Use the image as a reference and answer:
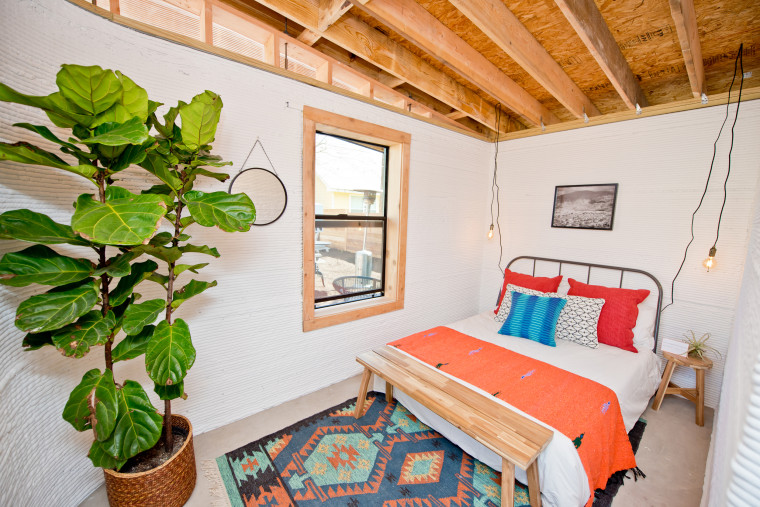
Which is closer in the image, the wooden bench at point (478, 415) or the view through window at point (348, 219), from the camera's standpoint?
the wooden bench at point (478, 415)

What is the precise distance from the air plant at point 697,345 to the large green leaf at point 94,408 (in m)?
3.50

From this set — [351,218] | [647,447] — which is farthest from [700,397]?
[351,218]

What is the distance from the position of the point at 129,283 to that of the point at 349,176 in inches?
69.3

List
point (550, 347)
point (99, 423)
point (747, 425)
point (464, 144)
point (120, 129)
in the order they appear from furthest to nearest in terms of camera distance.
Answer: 1. point (464, 144)
2. point (550, 347)
3. point (99, 423)
4. point (120, 129)
5. point (747, 425)

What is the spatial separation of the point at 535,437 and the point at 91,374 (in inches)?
73.9

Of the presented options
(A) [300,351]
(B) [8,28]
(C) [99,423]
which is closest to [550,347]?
(A) [300,351]

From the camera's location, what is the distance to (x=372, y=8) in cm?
158

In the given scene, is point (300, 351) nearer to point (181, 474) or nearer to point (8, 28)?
point (181, 474)

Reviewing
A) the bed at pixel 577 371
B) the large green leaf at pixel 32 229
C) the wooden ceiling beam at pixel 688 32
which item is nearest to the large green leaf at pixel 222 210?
the large green leaf at pixel 32 229

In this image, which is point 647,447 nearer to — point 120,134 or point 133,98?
point 120,134

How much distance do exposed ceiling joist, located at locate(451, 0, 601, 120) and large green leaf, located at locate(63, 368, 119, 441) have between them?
2245 millimetres

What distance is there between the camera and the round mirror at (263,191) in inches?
75.2

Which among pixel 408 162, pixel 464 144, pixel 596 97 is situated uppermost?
pixel 596 97

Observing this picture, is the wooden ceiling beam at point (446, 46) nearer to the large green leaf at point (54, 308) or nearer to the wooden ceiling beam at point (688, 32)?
the wooden ceiling beam at point (688, 32)
